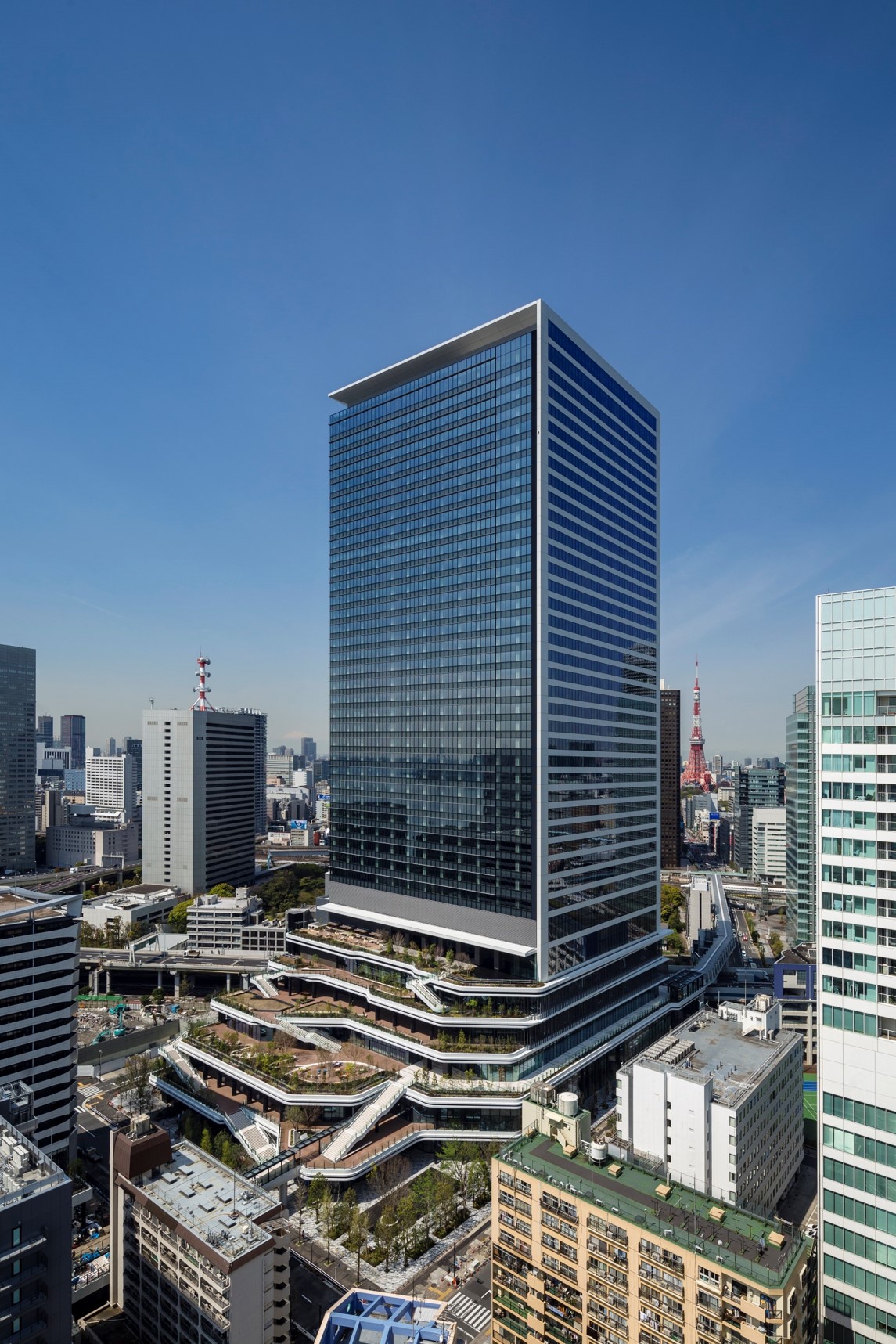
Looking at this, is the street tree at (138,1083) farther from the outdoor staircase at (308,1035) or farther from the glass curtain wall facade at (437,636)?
the glass curtain wall facade at (437,636)

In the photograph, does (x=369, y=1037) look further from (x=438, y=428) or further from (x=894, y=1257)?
(x=438, y=428)

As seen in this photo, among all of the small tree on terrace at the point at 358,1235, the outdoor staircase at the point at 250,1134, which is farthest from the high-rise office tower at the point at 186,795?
the small tree on terrace at the point at 358,1235

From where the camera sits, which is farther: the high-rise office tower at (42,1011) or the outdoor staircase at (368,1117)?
the outdoor staircase at (368,1117)

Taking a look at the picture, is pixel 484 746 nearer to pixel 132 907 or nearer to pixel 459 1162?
pixel 459 1162

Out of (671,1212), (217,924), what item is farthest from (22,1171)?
(217,924)

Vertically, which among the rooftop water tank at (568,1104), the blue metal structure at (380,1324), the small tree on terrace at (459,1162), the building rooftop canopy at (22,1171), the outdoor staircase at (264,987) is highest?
the building rooftop canopy at (22,1171)

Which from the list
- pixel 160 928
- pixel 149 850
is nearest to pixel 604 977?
pixel 160 928
